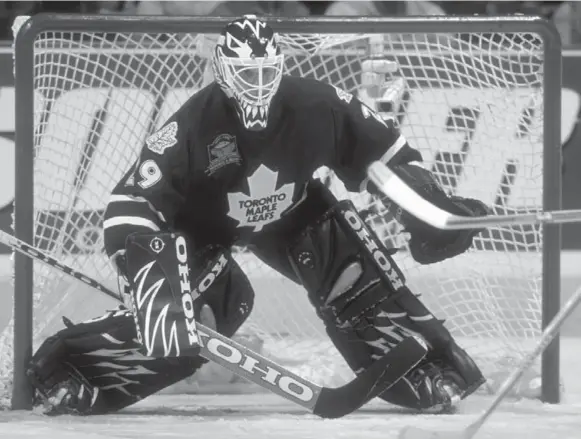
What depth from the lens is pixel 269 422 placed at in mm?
2979

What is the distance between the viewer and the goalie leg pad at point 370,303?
10.3ft

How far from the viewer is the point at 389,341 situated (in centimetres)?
315

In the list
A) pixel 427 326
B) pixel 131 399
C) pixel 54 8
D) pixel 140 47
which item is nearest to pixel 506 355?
pixel 427 326

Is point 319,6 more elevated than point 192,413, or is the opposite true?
point 319,6

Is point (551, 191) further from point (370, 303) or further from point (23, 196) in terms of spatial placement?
point (23, 196)

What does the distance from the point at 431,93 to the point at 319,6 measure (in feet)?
3.05

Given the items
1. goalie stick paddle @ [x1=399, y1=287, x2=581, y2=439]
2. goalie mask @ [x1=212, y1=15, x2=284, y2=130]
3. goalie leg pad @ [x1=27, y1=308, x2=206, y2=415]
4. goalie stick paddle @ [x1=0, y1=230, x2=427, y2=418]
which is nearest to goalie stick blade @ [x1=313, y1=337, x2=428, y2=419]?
goalie stick paddle @ [x1=0, y1=230, x2=427, y2=418]

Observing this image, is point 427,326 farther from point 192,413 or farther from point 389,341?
point 192,413

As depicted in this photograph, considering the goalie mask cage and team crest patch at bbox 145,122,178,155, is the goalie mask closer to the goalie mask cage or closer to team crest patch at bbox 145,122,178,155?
team crest patch at bbox 145,122,178,155

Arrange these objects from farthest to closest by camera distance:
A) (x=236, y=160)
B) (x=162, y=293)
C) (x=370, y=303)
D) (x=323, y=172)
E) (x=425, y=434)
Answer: (x=323, y=172) → (x=370, y=303) → (x=236, y=160) → (x=162, y=293) → (x=425, y=434)

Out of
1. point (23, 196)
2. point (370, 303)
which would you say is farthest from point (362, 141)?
point (23, 196)

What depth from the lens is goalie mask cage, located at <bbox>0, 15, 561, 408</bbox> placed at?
3.21 metres

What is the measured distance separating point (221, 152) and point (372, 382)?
2.10 ft

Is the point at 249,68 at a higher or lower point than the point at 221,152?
higher
